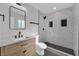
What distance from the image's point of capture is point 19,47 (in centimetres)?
155

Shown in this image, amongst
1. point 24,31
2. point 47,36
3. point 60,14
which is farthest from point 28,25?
point 60,14

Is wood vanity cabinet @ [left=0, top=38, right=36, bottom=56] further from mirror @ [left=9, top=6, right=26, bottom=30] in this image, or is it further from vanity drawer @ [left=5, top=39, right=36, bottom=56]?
mirror @ [left=9, top=6, right=26, bottom=30]

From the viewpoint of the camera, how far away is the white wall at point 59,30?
5.35 feet

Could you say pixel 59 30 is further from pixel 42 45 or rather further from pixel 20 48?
pixel 20 48

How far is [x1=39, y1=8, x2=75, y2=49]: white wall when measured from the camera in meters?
1.63

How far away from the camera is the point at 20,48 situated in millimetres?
1585

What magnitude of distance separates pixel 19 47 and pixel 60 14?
1113mm

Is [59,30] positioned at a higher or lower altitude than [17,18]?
lower

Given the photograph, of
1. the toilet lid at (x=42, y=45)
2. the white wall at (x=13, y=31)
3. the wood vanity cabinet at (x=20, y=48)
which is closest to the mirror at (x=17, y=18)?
the white wall at (x=13, y=31)

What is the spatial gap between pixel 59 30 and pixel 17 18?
39.0 inches

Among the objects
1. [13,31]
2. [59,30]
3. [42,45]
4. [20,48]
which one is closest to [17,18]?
[13,31]

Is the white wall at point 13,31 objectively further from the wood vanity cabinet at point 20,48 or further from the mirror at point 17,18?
the wood vanity cabinet at point 20,48

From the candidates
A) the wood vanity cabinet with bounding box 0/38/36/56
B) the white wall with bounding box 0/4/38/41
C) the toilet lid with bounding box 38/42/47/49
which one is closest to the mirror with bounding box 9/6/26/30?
the white wall with bounding box 0/4/38/41

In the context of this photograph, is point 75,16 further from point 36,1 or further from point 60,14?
point 36,1
